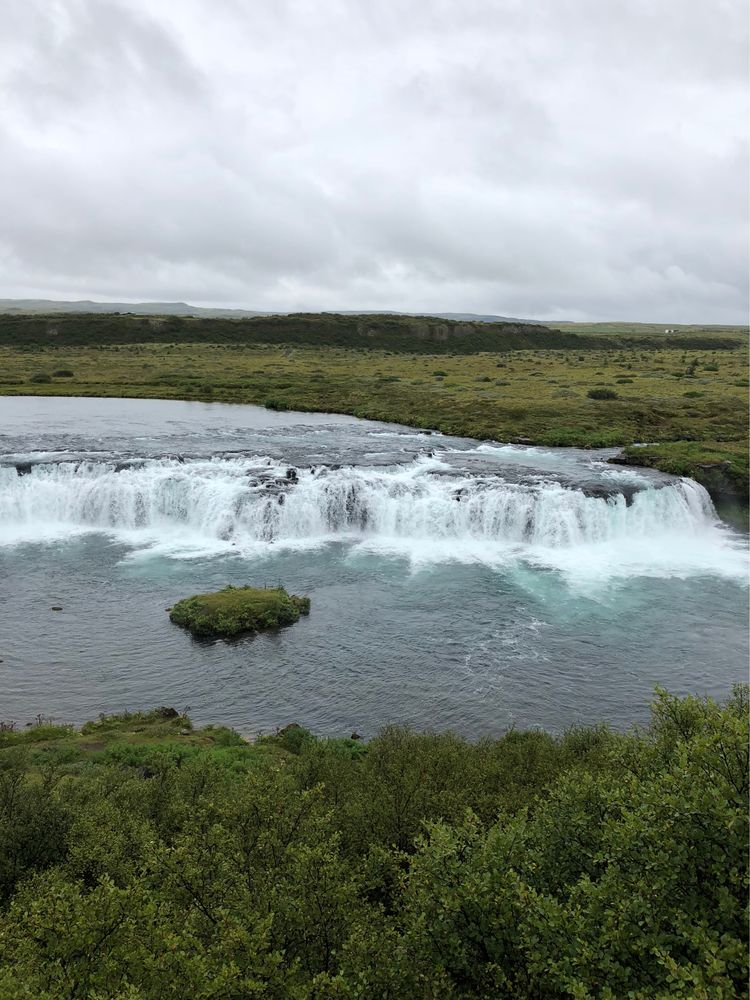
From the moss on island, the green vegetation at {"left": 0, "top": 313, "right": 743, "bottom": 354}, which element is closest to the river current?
the moss on island

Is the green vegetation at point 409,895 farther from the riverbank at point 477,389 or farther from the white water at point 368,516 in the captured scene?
the riverbank at point 477,389

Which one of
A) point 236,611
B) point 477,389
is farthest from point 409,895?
point 477,389

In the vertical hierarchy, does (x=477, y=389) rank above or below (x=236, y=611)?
above

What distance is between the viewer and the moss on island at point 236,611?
28625mm

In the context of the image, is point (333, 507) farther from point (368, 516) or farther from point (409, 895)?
point (409, 895)

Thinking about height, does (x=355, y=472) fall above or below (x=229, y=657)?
above

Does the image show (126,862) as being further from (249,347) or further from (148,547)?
(249,347)

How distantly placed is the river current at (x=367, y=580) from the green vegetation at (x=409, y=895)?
1064cm

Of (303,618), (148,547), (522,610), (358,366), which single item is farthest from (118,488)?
(358,366)

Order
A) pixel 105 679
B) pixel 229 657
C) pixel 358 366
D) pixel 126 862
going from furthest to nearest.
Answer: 1. pixel 358 366
2. pixel 229 657
3. pixel 105 679
4. pixel 126 862

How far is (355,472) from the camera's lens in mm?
46062

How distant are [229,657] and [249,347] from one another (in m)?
122

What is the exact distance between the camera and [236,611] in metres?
29.3

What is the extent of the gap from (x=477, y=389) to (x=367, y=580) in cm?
5422
